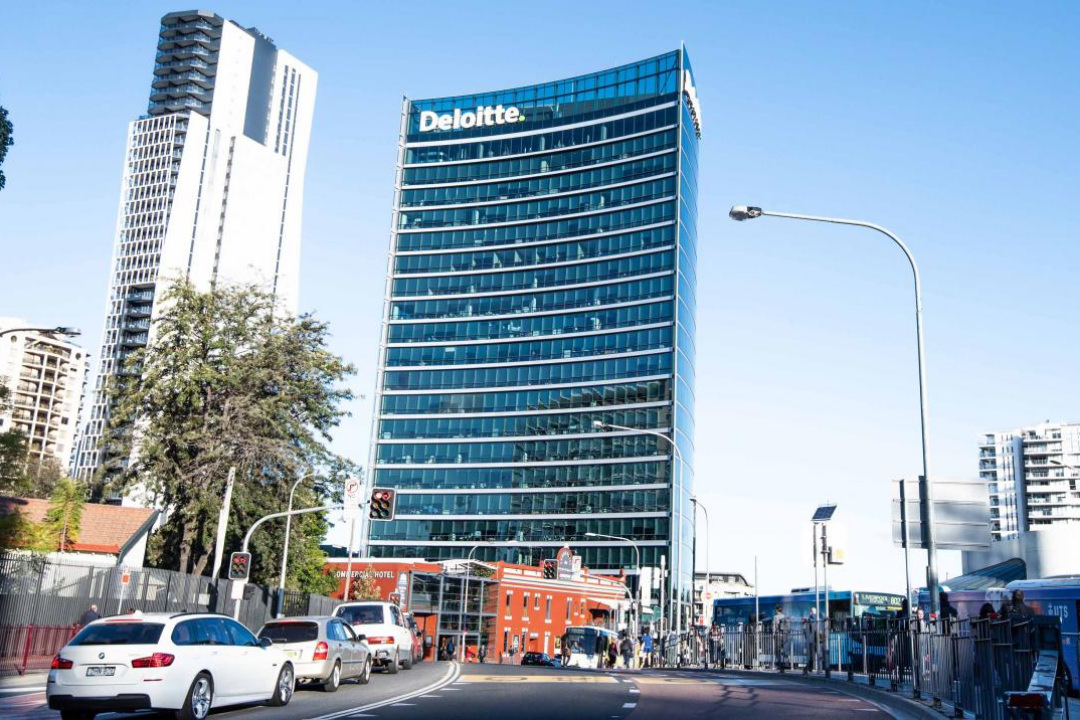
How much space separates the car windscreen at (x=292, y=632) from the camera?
20.6 meters

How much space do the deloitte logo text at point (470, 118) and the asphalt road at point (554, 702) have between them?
4882 inches

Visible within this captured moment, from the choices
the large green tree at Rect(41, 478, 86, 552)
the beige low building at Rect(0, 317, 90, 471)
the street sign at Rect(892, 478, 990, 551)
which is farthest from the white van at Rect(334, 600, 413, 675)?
the beige low building at Rect(0, 317, 90, 471)

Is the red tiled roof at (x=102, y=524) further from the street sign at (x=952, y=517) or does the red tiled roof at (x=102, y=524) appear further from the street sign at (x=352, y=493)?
the street sign at (x=952, y=517)

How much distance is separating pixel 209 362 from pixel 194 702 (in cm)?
3348

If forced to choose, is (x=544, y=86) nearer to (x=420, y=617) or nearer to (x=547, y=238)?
(x=547, y=238)

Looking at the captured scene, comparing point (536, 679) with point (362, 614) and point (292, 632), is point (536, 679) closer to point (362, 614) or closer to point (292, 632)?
point (362, 614)

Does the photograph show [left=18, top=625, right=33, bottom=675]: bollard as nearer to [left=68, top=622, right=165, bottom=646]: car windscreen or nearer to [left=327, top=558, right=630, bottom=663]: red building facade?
[left=68, top=622, right=165, bottom=646]: car windscreen

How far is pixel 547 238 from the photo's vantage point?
13412 centimetres

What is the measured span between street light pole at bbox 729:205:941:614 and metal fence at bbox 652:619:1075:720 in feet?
2.81

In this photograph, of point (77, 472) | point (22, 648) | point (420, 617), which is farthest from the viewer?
point (77, 472)

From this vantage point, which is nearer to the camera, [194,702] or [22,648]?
[194,702]

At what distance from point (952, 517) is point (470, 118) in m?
133

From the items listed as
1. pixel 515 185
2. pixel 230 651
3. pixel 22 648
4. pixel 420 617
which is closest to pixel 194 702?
pixel 230 651

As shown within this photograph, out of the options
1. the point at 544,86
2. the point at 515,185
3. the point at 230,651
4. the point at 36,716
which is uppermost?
the point at 544,86
